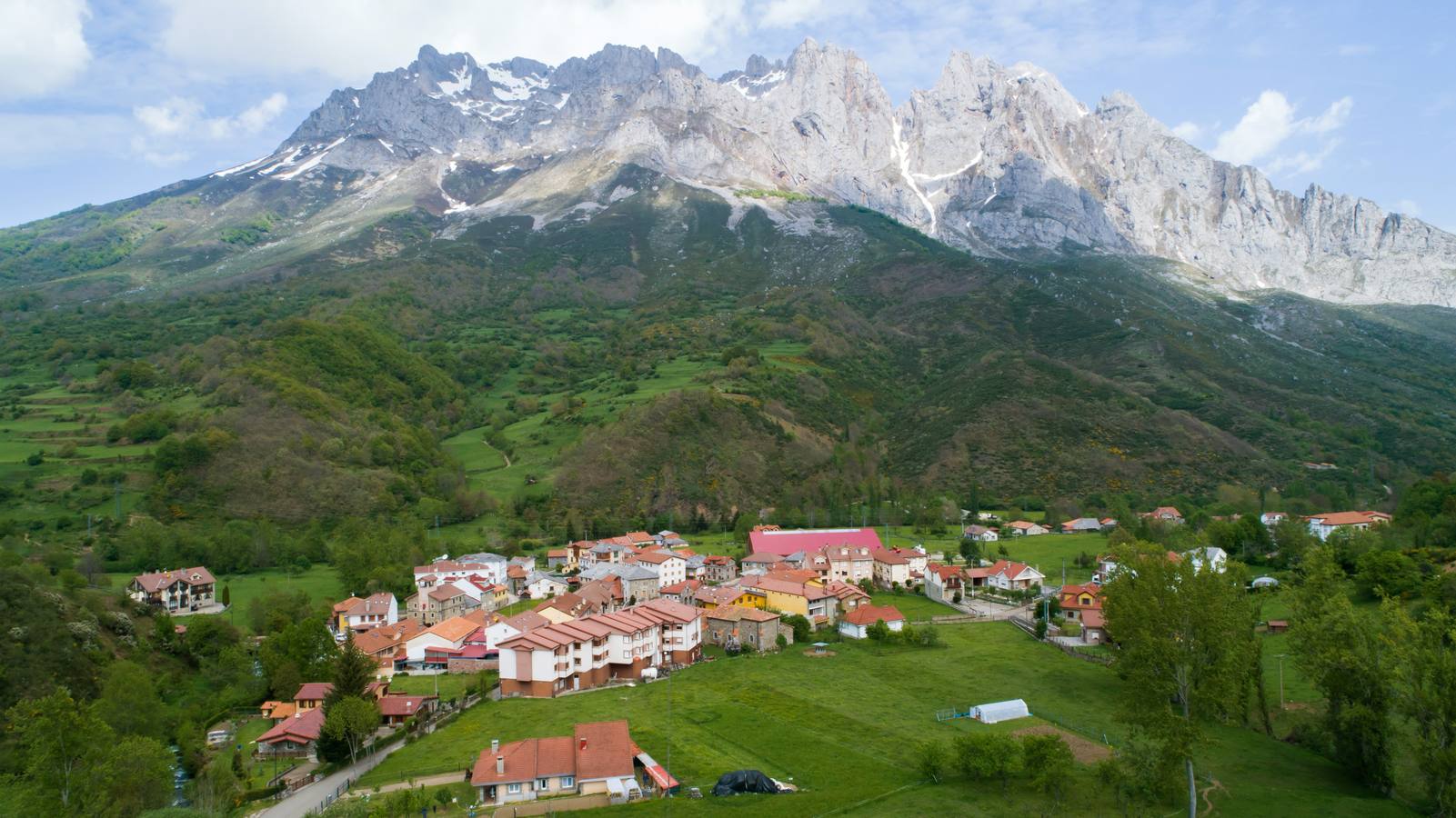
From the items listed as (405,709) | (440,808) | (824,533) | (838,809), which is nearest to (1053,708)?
(838,809)

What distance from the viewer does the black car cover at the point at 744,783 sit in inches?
1048

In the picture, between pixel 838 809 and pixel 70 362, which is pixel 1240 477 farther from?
pixel 70 362

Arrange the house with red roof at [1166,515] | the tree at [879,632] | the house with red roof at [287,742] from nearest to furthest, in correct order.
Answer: the house with red roof at [287,742], the tree at [879,632], the house with red roof at [1166,515]

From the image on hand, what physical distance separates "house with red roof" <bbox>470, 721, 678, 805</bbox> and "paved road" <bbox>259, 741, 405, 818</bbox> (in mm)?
2126

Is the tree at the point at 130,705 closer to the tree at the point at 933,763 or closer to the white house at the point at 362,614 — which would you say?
the white house at the point at 362,614

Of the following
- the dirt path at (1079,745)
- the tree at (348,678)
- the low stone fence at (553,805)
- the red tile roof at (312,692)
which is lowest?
the dirt path at (1079,745)

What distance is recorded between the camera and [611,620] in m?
41.3

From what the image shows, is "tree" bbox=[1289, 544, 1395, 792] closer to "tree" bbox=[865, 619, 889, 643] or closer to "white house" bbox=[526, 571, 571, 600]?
"tree" bbox=[865, 619, 889, 643]

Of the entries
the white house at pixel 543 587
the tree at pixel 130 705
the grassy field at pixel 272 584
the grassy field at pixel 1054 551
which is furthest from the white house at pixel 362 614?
the grassy field at pixel 1054 551

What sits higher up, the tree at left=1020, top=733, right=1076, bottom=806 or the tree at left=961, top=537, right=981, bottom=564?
the tree at left=961, top=537, right=981, bottom=564

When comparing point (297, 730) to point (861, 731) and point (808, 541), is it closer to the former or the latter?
point (861, 731)

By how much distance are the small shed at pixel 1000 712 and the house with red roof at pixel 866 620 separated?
1210 cm

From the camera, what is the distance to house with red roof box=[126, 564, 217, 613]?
162 ft

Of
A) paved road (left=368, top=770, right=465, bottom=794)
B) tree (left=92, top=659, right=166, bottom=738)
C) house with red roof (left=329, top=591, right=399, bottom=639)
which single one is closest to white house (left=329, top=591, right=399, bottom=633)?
house with red roof (left=329, top=591, right=399, bottom=639)
